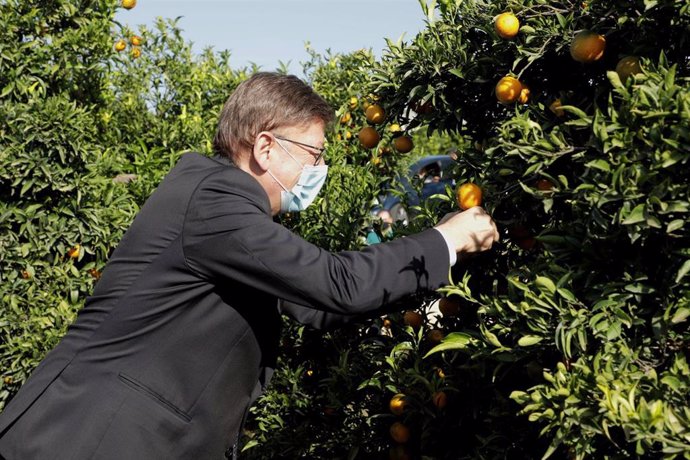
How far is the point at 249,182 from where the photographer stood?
2.28 meters

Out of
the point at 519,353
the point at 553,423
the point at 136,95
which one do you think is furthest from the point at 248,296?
the point at 136,95

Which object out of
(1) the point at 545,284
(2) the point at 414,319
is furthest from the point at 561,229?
(2) the point at 414,319

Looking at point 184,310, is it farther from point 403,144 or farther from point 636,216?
point 636,216

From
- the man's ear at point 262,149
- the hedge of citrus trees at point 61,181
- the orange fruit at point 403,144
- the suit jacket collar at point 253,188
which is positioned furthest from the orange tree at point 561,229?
the hedge of citrus trees at point 61,181

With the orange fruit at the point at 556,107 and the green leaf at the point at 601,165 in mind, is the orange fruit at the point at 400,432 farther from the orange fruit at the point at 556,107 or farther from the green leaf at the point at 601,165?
the green leaf at the point at 601,165

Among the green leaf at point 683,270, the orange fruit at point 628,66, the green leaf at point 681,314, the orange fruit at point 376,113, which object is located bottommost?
the green leaf at point 681,314

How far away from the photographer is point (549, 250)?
192 cm

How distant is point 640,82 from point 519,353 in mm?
689

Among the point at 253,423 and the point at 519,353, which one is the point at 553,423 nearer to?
the point at 519,353

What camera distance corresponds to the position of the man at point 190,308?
2131 mm

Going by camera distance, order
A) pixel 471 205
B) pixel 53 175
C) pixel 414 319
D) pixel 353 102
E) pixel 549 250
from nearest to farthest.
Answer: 1. pixel 549 250
2. pixel 471 205
3. pixel 414 319
4. pixel 53 175
5. pixel 353 102

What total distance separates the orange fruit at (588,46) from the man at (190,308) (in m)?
0.49

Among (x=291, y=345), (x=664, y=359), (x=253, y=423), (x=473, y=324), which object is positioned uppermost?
(x=664, y=359)

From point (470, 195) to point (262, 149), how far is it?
0.64m
